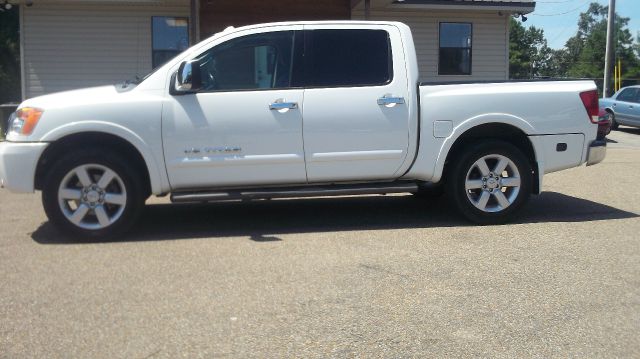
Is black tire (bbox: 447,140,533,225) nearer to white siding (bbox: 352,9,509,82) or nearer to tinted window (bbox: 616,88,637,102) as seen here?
white siding (bbox: 352,9,509,82)

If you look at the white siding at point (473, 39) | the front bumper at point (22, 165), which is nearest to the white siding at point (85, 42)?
the white siding at point (473, 39)

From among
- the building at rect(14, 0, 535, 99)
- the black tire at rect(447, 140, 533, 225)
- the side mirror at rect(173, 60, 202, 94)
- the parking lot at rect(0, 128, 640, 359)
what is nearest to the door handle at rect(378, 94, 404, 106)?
the black tire at rect(447, 140, 533, 225)

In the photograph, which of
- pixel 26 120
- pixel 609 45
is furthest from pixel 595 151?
pixel 609 45

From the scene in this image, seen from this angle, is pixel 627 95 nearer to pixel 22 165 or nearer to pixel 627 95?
pixel 627 95

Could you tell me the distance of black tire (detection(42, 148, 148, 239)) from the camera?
6.23 metres

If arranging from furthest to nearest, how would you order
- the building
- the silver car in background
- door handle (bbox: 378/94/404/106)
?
the silver car in background → the building → door handle (bbox: 378/94/404/106)

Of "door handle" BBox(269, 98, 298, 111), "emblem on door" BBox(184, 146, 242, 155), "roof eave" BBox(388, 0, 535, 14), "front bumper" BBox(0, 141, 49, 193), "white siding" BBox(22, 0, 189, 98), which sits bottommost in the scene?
"front bumper" BBox(0, 141, 49, 193)

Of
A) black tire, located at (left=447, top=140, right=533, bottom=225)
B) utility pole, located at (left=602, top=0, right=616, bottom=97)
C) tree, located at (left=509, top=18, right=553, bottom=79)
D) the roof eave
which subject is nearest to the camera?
black tire, located at (left=447, top=140, right=533, bottom=225)

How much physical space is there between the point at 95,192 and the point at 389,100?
2914mm

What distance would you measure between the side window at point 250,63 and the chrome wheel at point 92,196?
1.23m

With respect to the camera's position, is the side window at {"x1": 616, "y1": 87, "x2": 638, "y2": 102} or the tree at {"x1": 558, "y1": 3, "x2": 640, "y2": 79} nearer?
the side window at {"x1": 616, "y1": 87, "x2": 638, "y2": 102}

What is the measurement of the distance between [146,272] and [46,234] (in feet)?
6.26

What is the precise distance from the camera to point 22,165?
242 inches

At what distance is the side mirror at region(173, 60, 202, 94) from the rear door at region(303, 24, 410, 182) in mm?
1038
